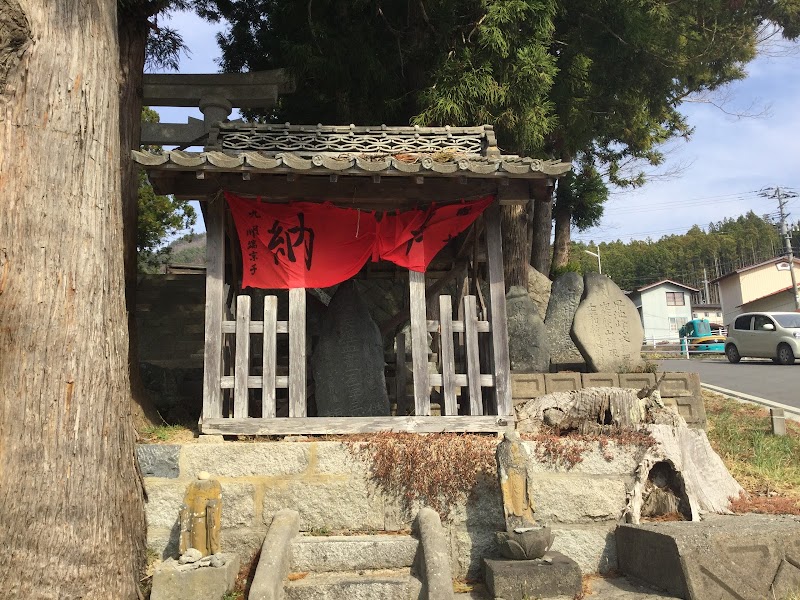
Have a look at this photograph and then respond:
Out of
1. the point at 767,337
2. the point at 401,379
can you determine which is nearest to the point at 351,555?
the point at 401,379

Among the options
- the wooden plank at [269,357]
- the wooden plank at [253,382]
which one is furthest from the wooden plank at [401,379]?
the wooden plank at [269,357]

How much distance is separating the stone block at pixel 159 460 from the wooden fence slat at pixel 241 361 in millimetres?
777

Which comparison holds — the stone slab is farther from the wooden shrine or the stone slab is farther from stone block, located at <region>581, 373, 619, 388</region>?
stone block, located at <region>581, 373, 619, 388</region>

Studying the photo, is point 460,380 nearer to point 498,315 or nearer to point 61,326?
point 498,315

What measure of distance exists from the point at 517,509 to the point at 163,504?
3332mm

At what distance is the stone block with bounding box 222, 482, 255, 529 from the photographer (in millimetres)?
5723

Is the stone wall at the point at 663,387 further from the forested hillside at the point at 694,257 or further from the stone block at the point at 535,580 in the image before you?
the forested hillside at the point at 694,257

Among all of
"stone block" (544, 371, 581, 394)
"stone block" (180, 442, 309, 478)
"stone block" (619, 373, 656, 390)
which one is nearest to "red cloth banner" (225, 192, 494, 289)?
"stone block" (180, 442, 309, 478)

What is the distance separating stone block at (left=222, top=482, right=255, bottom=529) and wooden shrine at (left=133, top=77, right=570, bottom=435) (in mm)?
703

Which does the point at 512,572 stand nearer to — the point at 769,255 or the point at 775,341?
the point at 775,341

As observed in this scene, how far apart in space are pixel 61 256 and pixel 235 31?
9.83m

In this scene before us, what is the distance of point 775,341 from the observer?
21.1 meters

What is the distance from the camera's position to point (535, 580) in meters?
4.88

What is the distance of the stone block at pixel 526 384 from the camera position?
8125mm
